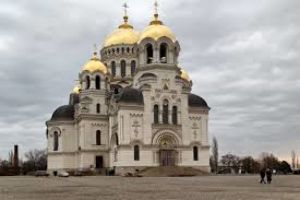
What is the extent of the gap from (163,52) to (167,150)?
12.1 m

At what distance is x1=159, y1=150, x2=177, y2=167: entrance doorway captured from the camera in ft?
195

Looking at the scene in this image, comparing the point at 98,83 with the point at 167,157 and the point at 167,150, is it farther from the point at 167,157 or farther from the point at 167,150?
the point at 167,157

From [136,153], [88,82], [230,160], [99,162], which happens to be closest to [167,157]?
[136,153]

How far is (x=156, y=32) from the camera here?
199ft

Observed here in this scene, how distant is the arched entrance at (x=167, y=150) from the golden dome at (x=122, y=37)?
58.8 ft

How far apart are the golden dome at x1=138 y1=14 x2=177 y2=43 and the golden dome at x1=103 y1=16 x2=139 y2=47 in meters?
9.09

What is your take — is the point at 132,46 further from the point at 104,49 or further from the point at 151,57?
the point at 151,57

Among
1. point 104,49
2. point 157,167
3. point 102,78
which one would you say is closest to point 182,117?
point 157,167

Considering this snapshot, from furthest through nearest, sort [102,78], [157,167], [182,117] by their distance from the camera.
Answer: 1. [102,78]
2. [182,117]
3. [157,167]

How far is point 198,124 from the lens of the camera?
62750 millimetres

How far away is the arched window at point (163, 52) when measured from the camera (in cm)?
6078

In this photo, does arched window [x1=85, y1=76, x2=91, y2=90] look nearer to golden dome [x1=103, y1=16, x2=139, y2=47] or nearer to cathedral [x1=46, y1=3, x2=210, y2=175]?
cathedral [x1=46, y1=3, x2=210, y2=175]

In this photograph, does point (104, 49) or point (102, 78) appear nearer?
point (102, 78)

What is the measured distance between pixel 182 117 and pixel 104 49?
18.5m
